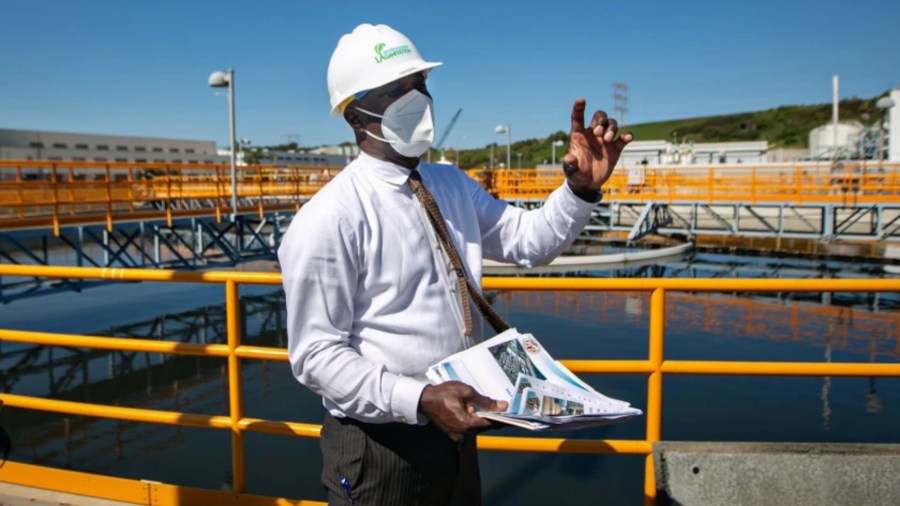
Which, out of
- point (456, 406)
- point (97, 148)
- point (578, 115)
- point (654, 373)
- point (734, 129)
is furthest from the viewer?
point (734, 129)

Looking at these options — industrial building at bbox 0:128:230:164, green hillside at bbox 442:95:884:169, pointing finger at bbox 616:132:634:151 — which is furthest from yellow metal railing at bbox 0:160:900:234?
green hillside at bbox 442:95:884:169

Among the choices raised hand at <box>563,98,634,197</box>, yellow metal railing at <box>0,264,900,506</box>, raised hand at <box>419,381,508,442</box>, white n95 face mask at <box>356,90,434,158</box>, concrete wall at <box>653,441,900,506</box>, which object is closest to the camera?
raised hand at <box>419,381,508,442</box>

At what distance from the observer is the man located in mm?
1367

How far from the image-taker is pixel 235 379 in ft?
9.12

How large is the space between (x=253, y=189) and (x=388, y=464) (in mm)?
17987

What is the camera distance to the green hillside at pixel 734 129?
3346 inches

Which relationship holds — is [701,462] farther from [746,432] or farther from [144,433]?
[144,433]

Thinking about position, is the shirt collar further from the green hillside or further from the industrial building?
the green hillside

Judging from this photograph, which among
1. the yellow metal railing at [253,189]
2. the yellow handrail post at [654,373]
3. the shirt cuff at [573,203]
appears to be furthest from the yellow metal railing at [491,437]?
the yellow metal railing at [253,189]

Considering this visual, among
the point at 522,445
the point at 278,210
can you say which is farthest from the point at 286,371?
the point at 278,210

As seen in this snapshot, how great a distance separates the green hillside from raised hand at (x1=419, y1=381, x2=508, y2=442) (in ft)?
261

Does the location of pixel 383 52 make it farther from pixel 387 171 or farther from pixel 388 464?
pixel 388 464

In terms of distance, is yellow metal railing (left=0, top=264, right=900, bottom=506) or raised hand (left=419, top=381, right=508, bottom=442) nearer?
raised hand (left=419, top=381, right=508, bottom=442)

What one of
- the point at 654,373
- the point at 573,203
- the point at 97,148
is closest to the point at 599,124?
the point at 573,203
